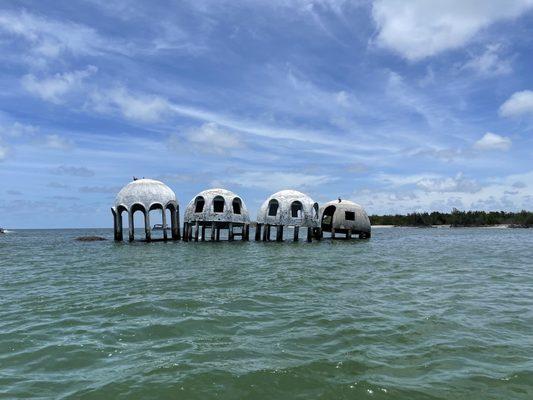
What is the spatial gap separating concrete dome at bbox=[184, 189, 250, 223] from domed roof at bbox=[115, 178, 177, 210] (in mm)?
1912

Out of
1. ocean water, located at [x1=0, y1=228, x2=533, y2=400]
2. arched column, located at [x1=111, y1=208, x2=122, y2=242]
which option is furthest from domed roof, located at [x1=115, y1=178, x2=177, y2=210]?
ocean water, located at [x1=0, y1=228, x2=533, y2=400]

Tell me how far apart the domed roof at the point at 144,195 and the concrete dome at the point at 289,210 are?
24.8 ft

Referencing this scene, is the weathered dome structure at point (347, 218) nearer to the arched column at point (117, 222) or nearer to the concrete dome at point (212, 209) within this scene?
the concrete dome at point (212, 209)

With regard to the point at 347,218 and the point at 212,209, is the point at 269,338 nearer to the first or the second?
the point at 212,209

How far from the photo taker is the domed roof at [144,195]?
3703 cm

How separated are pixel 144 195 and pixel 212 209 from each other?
5.55 meters

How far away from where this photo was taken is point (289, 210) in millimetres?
36812

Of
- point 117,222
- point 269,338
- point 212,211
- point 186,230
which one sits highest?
point 212,211

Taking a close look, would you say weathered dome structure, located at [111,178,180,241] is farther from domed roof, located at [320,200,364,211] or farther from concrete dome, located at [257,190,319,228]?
domed roof, located at [320,200,364,211]

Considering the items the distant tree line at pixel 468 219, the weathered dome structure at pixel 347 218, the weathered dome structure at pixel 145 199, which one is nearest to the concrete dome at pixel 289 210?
the weathered dome structure at pixel 347 218

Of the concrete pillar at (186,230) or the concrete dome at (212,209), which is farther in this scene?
the concrete pillar at (186,230)

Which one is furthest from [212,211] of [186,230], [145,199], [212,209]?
[145,199]

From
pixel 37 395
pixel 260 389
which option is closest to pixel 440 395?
pixel 260 389

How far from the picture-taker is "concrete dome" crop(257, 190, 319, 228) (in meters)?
36.7
